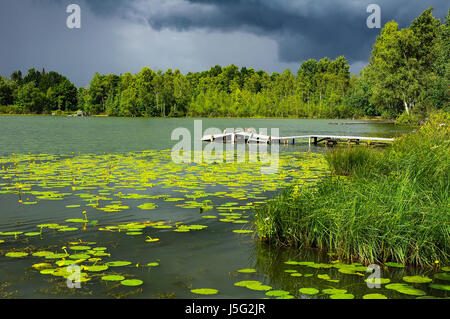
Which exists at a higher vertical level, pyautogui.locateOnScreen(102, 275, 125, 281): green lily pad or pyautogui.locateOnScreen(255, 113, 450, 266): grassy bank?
pyautogui.locateOnScreen(255, 113, 450, 266): grassy bank

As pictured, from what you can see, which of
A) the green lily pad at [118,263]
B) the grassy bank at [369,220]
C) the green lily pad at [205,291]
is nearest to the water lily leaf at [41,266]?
the green lily pad at [118,263]

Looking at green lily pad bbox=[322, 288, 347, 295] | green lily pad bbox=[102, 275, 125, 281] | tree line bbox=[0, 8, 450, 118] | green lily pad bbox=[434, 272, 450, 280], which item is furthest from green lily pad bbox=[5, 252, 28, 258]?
tree line bbox=[0, 8, 450, 118]

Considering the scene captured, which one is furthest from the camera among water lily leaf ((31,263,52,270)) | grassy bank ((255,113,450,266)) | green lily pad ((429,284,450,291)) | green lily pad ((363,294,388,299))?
grassy bank ((255,113,450,266))

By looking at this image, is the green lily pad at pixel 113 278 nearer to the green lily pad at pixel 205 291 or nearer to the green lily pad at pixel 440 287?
the green lily pad at pixel 205 291

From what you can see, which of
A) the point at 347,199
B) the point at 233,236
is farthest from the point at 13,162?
the point at 347,199

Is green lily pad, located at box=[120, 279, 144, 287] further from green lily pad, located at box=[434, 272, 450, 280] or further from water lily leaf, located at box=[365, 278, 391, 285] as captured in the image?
green lily pad, located at box=[434, 272, 450, 280]

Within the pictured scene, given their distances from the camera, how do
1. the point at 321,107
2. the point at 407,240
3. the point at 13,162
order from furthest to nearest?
the point at 321,107 < the point at 13,162 < the point at 407,240

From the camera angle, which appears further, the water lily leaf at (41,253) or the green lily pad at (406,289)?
the water lily leaf at (41,253)

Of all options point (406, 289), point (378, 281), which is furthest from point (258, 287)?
point (406, 289)

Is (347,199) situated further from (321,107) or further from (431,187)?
(321,107)

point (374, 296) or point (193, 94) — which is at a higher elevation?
point (193, 94)

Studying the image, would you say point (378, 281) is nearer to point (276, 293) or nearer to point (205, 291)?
point (276, 293)

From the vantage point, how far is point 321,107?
360 ft
